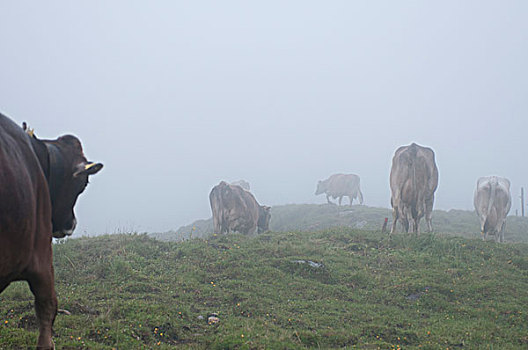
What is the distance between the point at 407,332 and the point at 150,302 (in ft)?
15.7

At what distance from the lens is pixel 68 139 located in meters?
4.92

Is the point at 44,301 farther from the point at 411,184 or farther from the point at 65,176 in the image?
the point at 411,184

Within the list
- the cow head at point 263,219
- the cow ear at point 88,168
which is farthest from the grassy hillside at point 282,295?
A: the cow head at point 263,219

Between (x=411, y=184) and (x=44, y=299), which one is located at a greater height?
(x=411, y=184)

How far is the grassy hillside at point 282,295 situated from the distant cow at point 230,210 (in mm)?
4475

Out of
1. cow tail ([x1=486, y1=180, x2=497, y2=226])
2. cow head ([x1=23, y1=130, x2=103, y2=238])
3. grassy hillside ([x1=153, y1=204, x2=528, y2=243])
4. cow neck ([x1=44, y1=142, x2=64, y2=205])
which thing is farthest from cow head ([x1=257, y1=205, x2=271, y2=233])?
cow neck ([x1=44, y1=142, x2=64, y2=205])

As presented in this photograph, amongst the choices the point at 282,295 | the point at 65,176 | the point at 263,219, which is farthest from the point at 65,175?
the point at 263,219

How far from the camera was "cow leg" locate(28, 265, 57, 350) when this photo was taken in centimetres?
383

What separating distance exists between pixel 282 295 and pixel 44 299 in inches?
244

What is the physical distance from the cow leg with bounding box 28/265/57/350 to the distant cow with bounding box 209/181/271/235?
48.9 feet

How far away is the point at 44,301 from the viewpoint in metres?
3.96

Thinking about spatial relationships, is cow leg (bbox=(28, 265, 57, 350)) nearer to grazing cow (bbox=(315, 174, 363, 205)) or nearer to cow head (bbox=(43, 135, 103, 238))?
cow head (bbox=(43, 135, 103, 238))

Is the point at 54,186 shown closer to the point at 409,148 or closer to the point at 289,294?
the point at 289,294

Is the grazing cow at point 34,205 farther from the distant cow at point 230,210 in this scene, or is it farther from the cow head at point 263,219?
the cow head at point 263,219
